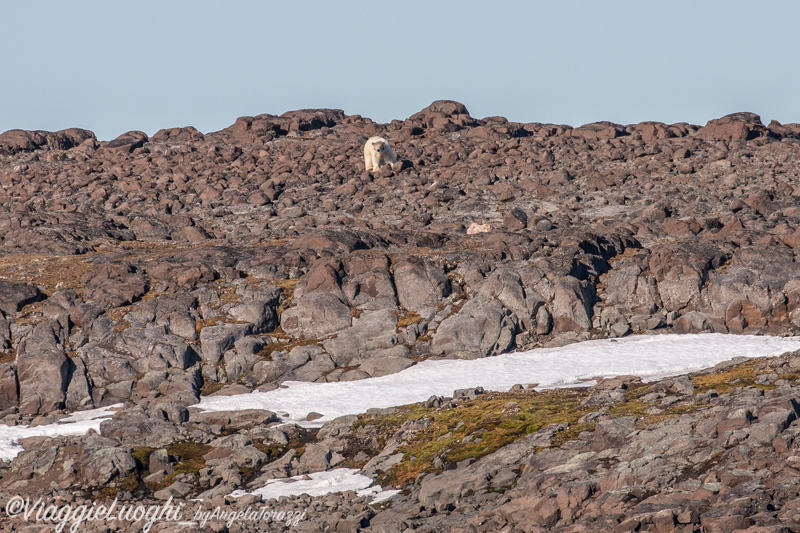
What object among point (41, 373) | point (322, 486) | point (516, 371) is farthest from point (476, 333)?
point (41, 373)

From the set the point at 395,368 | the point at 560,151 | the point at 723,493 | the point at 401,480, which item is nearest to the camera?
the point at 723,493

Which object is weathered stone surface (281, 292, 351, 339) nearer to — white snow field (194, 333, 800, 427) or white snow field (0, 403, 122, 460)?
white snow field (194, 333, 800, 427)

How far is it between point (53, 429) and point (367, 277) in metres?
20.2

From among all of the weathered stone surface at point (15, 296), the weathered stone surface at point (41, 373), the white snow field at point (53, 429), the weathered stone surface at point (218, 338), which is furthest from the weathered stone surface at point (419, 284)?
the weathered stone surface at point (15, 296)

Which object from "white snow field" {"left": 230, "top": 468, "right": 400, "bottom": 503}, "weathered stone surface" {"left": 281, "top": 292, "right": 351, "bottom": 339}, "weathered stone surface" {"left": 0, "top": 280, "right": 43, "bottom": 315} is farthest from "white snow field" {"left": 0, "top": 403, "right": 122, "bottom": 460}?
"white snow field" {"left": 230, "top": 468, "right": 400, "bottom": 503}

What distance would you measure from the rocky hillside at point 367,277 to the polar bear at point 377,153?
2.01m

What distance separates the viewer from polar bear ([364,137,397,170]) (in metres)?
85.3

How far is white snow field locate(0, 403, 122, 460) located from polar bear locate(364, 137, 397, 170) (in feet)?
160

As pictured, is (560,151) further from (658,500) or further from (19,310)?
(658,500)

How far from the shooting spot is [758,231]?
2275 inches

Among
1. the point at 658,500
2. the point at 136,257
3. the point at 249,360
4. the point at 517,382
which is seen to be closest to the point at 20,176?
the point at 136,257

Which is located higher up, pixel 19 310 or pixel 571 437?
pixel 19 310

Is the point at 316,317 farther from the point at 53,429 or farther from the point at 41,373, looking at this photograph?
the point at 53,429

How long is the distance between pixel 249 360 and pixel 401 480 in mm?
20098
